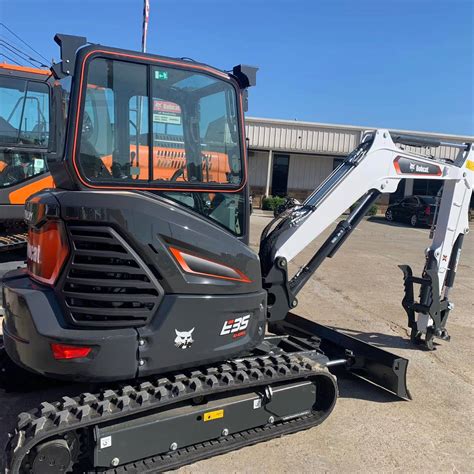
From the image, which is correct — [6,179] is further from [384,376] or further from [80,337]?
[384,376]

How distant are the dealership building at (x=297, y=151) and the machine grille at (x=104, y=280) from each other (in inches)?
Result: 863

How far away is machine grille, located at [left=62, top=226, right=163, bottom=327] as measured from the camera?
9.59ft

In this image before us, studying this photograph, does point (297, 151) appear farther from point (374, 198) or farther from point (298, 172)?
point (374, 198)

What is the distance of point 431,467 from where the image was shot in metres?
3.35

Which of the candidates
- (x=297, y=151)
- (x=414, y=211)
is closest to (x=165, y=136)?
(x=414, y=211)

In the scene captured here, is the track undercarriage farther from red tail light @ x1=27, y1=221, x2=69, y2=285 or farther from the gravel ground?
red tail light @ x1=27, y1=221, x2=69, y2=285

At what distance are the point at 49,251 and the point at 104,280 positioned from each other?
43 centimetres

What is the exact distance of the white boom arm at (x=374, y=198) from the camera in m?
4.21

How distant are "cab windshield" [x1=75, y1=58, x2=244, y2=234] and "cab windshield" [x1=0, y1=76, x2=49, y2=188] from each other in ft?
14.4

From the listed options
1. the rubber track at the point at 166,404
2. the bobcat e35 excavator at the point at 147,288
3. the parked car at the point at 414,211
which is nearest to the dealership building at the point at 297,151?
the parked car at the point at 414,211

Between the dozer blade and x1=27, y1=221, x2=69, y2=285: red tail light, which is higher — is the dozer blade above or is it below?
below

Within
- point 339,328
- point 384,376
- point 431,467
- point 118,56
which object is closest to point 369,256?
point 339,328

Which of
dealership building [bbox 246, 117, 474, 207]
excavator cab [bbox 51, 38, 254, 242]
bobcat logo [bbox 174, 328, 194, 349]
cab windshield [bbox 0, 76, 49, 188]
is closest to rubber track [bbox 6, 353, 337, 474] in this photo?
bobcat logo [bbox 174, 328, 194, 349]

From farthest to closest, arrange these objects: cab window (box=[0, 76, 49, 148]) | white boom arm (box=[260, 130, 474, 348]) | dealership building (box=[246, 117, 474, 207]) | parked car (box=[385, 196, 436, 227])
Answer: dealership building (box=[246, 117, 474, 207]) → parked car (box=[385, 196, 436, 227]) → cab window (box=[0, 76, 49, 148]) → white boom arm (box=[260, 130, 474, 348])
